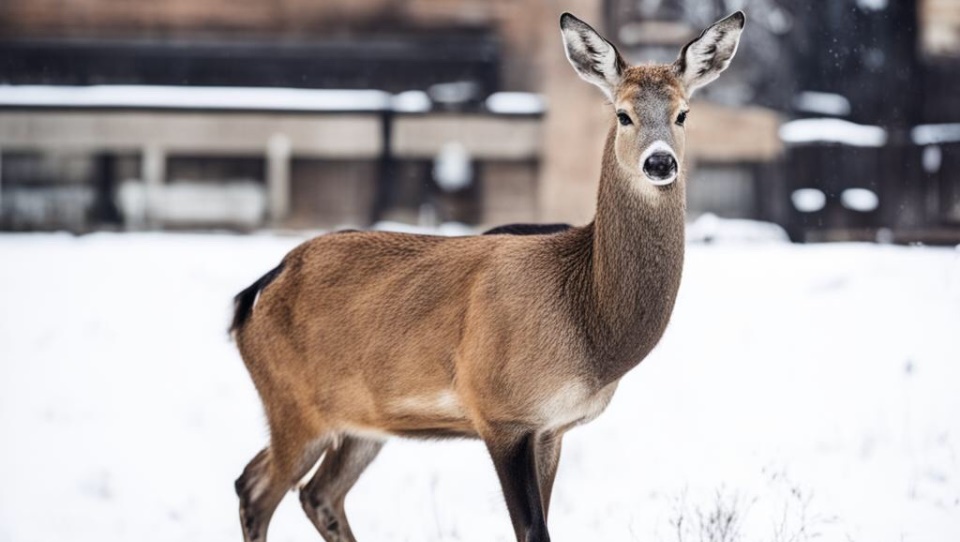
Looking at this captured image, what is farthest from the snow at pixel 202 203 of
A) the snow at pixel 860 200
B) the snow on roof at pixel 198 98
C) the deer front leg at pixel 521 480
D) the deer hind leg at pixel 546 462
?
the deer front leg at pixel 521 480

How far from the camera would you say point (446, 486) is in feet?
23.9

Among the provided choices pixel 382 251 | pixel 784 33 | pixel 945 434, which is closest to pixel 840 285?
pixel 945 434

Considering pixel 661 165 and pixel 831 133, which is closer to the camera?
pixel 661 165

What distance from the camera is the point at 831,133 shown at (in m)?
22.7

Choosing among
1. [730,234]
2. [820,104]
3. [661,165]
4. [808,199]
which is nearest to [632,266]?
[661,165]

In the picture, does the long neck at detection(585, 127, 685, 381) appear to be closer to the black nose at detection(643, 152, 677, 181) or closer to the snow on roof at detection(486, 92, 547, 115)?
the black nose at detection(643, 152, 677, 181)

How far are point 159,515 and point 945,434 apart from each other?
165 inches

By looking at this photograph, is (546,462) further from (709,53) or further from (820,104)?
(820,104)

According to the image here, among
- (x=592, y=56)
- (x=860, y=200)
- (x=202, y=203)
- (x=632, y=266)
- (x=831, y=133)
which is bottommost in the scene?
(x=202, y=203)

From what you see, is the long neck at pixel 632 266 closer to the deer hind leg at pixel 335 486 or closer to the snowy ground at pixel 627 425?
the snowy ground at pixel 627 425

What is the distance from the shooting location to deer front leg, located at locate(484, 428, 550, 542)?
15.7ft

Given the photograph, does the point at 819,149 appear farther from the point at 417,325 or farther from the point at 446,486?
the point at 417,325

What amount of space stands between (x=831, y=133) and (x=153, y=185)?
36.8ft

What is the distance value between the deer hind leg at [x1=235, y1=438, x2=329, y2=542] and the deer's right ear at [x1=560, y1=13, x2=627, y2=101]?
188 centimetres
